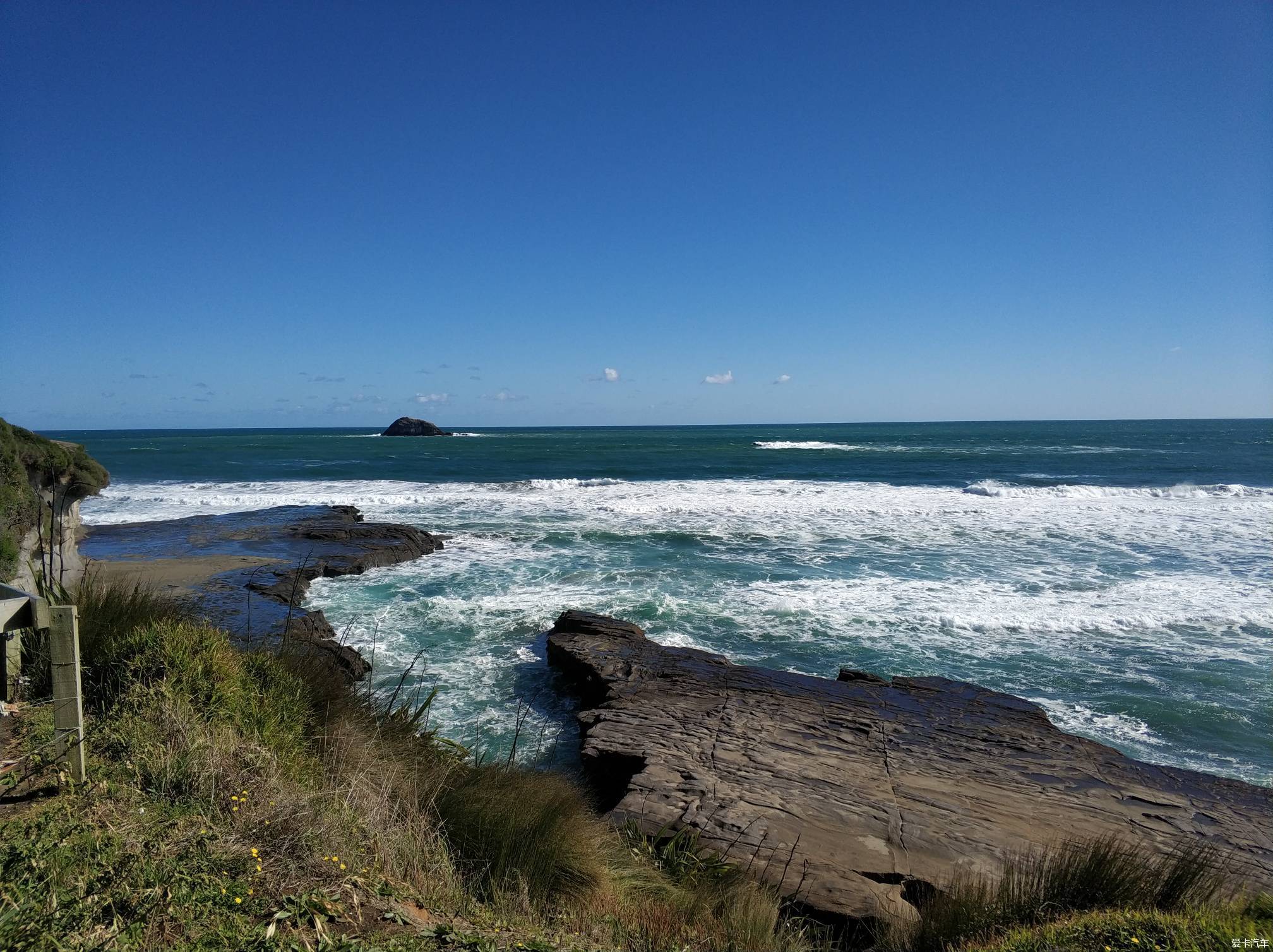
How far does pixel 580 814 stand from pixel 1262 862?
17.7 ft

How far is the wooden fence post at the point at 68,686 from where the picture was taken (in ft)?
11.0

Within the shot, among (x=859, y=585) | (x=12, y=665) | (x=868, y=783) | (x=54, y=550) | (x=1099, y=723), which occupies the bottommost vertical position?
(x=1099, y=723)

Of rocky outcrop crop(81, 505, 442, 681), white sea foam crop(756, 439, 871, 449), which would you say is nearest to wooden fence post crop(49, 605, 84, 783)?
rocky outcrop crop(81, 505, 442, 681)

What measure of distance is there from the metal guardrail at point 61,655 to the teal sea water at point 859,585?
393 cm

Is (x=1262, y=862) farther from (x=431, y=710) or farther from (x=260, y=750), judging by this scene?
(x=431, y=710)

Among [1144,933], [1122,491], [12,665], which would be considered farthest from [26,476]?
[1122,491]

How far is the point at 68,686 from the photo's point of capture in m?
3.43

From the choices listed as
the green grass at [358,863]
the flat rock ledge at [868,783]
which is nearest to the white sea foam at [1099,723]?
the flat rock ledge at [868,783]

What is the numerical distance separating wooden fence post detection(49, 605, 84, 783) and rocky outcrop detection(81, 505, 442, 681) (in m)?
4.36

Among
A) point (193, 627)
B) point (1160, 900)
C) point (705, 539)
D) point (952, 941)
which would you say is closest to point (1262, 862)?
point (1160, 900)

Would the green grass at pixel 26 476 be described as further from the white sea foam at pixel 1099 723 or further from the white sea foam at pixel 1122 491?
the white sea foam at pixel 1122 491

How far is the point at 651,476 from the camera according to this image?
41969mm

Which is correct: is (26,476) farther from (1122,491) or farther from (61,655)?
(1122,491)

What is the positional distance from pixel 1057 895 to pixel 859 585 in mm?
10362
